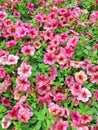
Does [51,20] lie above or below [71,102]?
above

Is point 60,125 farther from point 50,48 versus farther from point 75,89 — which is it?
point 50,48

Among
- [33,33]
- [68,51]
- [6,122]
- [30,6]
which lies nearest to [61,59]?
[68,51]

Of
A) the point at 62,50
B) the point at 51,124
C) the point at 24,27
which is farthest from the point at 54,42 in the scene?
the point at 51,124

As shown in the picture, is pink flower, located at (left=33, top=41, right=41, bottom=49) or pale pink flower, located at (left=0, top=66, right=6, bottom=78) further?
pink flower, located at (left=33, top=41, right=41, bottom=49)

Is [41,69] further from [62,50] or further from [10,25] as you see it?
[10,25]

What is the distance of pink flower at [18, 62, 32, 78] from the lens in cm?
283

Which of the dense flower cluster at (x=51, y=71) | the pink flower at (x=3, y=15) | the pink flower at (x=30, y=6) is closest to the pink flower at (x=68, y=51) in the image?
the dense flower cluster at (x=51, y=71)

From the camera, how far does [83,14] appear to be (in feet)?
11.9

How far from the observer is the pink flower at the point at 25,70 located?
111 inches

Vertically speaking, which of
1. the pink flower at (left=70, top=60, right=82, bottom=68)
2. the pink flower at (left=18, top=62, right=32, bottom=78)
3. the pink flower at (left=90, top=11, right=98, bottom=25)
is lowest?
the pink flower at (left=18, top=62, right=32, bottom=78)

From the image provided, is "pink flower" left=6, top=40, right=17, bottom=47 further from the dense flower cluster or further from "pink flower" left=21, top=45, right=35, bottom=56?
"pink flower" left=21, top=45, right=35, bottom=56

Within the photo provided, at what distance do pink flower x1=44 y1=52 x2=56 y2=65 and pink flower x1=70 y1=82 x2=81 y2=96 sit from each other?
0.92 feet

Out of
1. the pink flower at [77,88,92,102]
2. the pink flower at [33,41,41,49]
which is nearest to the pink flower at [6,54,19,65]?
the pink flower at [33,41,41,49]

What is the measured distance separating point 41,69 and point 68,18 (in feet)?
2.32
